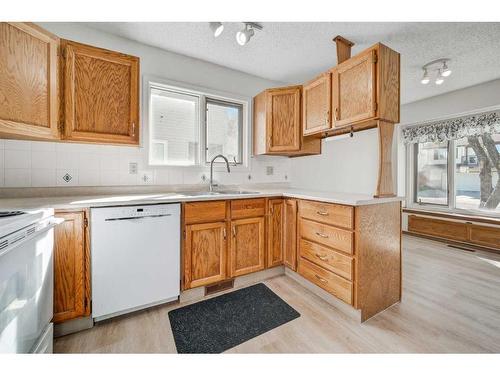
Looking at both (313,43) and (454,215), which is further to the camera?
(454,215)

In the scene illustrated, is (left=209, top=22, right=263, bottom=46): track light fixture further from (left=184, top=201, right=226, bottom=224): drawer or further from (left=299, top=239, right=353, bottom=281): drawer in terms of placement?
(left=299, top=239, right=353, bottom=281): drawer

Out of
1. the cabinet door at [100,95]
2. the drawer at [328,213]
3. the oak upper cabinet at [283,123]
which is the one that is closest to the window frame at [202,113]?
the oak upper cabinet at [283,123]

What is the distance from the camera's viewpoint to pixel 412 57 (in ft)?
8.17

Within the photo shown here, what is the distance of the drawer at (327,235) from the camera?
168 centimetres

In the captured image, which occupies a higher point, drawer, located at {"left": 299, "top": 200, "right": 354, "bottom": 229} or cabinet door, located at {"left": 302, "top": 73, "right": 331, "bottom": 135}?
cabinet door, located at {"left": 302, "top": 73, "right": 331, "bottom": 135}

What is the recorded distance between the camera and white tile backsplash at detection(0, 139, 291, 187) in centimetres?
175

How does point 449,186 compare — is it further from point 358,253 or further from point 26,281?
point 26,281

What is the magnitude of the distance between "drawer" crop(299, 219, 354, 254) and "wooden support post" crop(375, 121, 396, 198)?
1.39ft

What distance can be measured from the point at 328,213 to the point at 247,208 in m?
0.74

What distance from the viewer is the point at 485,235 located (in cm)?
322

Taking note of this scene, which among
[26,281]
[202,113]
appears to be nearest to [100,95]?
[202,113]

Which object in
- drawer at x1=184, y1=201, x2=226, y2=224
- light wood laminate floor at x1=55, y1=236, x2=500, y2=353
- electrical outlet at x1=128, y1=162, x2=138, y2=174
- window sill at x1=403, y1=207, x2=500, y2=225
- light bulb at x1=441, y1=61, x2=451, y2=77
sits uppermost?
light bulb at x1=441, y1=61, x2=451, y2=77

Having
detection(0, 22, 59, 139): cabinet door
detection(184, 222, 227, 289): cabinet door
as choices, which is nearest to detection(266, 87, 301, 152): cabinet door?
detection(184, 222, 227, 289): cabinet door
